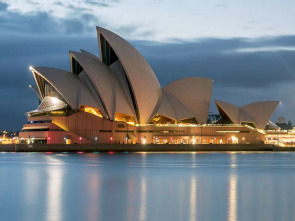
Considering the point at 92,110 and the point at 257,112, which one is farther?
the point at 257,112

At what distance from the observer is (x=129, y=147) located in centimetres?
8350

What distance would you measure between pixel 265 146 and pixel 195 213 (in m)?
74.0

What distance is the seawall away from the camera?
8044cm

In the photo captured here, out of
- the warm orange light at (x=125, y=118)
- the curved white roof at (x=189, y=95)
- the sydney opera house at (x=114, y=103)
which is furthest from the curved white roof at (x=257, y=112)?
the warm orange light at (x=125, y=118)

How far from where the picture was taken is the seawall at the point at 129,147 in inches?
3167

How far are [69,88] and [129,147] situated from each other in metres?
13.9

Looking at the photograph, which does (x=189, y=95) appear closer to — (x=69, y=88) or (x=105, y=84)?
(x=105, y=84)

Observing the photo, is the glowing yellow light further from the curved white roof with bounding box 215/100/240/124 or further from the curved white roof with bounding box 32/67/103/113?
the curved white roof with bounding box 215/100/240/124

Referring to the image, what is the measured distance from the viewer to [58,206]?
2298 centimetres

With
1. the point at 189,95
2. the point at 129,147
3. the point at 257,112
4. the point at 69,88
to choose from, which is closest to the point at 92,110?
the point at 69,88

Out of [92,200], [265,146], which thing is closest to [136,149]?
[265,146]

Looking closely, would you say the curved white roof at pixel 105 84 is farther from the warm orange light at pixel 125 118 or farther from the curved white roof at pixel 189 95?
the curved white roof at pixel 189 95

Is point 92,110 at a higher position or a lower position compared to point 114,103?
lower

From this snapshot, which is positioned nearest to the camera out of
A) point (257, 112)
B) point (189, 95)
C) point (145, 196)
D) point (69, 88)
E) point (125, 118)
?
point (145, 196)
